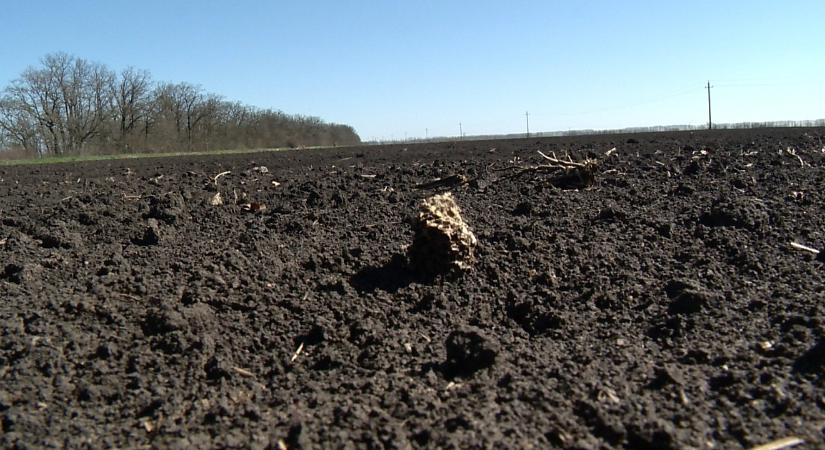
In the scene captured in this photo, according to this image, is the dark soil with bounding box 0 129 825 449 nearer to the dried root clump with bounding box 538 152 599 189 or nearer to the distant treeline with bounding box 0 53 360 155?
Answer: the dried root clump with bounding box 538 152 599 189

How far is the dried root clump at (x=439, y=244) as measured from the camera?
14.7 ft

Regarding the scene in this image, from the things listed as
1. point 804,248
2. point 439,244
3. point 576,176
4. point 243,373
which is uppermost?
point 576,176

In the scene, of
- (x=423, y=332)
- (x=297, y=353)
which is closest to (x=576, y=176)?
(x=423, y=332)

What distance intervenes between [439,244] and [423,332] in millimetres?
956

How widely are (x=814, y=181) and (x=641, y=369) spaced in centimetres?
644

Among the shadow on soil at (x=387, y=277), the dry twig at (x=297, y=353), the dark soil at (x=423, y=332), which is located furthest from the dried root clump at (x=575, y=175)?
the dry twig at (x=297, y=353)

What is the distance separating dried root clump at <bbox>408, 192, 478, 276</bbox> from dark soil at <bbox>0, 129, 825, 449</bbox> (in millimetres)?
130

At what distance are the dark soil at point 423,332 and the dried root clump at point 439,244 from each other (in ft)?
0.43

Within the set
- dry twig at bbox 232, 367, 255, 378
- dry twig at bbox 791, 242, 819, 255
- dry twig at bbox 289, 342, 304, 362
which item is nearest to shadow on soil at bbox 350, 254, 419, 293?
dry twig at bbox 289, 342, 304, 362

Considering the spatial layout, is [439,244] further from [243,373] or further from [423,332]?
[243,373]

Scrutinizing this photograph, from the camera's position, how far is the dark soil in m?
2.63

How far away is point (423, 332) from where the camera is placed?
12.2 ft

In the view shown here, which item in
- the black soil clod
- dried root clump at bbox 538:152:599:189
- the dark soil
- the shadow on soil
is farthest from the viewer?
dried root clump at bbox 538:152:599:189

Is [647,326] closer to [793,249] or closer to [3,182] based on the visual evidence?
Result: [793,249]
